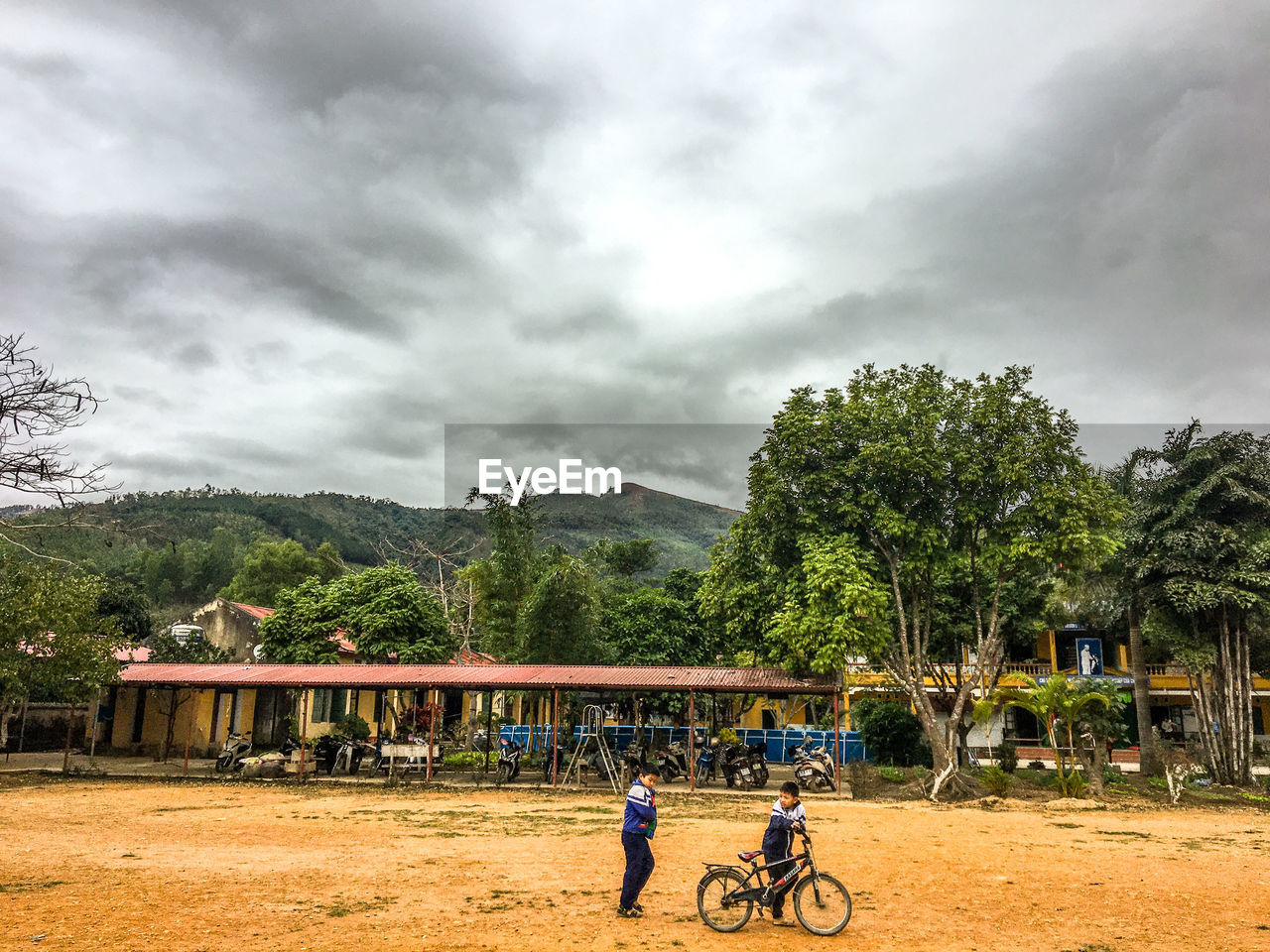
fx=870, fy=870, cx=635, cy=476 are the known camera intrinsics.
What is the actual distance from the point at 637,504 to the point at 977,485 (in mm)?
158765

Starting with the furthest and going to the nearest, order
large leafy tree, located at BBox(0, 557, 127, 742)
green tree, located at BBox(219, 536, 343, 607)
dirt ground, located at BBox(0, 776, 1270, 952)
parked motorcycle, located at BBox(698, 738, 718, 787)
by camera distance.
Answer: green tree, located at BBox(219, 536, 343, 607) → parked motorcycle, located at BBox(698, 738, 718, 787) → large leafy tree, located at BBox(0, 557, 127, 742) → dirt ground, located at BBox(0, 776, 1270, 952)

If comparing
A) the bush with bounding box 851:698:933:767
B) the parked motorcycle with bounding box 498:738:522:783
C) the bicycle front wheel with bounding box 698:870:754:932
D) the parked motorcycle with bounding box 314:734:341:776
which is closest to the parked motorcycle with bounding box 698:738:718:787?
the parked motorcycle with bounding box 498:738:522:783

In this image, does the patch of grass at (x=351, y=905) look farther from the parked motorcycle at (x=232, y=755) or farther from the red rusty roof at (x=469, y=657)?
the red rusty roof at (x=469, y=657)

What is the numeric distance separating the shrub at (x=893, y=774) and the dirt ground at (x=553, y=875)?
4841 mm

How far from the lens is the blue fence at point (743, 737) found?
90.6ft

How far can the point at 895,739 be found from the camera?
2642 centimetres

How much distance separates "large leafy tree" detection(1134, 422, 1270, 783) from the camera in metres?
21.5

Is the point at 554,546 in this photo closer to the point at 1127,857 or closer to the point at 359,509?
the point at 1127,857

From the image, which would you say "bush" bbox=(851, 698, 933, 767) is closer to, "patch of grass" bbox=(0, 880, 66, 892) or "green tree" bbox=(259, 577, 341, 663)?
"green tree" bbox=(259, 577, 341, 663)

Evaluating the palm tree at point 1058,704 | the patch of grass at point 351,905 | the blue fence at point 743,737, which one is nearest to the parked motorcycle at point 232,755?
the blue fence at point 743,737

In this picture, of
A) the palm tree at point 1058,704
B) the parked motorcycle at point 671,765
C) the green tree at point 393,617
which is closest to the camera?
the palm tree at point 1058,704

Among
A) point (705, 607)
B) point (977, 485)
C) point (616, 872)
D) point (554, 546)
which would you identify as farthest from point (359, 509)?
point (616, 872)

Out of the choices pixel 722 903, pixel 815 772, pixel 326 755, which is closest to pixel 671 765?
pixel 815 772

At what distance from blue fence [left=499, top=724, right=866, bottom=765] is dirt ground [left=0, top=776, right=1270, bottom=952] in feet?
32.2
